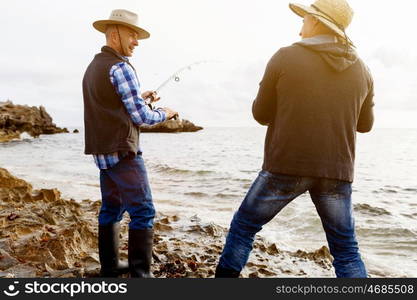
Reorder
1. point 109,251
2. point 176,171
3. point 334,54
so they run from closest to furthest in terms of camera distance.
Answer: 1. point 334,54
2. point 109,251
3. point 176,171

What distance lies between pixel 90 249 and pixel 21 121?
64.6 metres

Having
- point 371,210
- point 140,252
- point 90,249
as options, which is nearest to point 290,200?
point 140,252

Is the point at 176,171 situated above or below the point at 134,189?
below

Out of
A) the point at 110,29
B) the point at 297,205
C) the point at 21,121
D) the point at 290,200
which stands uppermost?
the point at 21,121

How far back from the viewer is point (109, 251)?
3.93 meters

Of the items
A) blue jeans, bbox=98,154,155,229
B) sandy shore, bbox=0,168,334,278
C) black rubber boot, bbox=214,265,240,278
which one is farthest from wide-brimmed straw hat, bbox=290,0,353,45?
sandy shore, bbox=0,168,334,278

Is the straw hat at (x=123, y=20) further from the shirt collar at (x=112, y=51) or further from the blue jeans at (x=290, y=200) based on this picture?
the blue jeans at (x=290, y=200)

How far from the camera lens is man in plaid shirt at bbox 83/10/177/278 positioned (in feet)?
11.0

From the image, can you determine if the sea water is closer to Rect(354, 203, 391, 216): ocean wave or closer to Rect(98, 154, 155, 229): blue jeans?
Rect(354, 203, 391, 216): ocean wave

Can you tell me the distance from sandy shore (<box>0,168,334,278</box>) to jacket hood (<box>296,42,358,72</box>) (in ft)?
8.64

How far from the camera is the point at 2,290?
340 centimetres

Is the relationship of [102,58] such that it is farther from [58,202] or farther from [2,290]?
[58,202]

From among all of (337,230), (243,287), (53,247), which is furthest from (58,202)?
(337,230)

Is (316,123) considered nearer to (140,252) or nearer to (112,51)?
(112,51)
